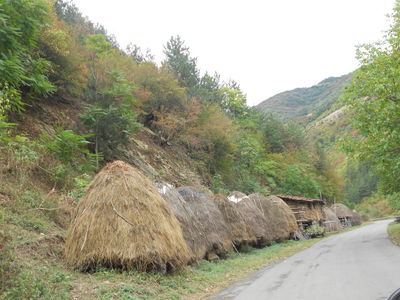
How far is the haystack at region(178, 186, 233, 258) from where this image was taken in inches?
432

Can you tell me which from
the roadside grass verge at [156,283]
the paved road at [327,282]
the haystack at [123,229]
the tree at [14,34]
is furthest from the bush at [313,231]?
the tree at [14,34]

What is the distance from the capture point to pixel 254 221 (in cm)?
1658

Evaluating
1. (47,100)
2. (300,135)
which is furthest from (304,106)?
(47,100)

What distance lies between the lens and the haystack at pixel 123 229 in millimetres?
6844

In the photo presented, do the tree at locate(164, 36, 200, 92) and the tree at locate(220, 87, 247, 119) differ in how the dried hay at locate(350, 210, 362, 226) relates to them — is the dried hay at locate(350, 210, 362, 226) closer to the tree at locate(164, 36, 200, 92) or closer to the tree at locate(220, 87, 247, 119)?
the tree at locate(220, 87, 247, 119)

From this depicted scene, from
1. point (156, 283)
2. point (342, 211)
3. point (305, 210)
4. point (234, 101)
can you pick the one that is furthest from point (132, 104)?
point (342, 211)

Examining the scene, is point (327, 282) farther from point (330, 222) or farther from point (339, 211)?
point (339, 211)

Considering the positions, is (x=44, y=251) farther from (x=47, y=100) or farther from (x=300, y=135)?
(x=300, y=135)

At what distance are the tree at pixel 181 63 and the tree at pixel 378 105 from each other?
18.0 m

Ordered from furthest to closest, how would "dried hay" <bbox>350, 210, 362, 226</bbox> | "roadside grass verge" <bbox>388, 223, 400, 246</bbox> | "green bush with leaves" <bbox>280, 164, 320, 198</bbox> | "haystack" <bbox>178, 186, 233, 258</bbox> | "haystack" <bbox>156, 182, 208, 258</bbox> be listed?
"dried hay" <bbox>350, 210, 362, 226</bbox>, "green bush with leaves" <bbox>280, 164, 320, 198</bbox>, "roadside grass verge" <bbox>388, 223, 400, 246</bbox>, "haystack" <bbox>178, 186, 233, 258</bbox>, "haystack" <bbox>156, 182, 208, 258</bbox>

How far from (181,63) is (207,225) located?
A: 22.9 metres

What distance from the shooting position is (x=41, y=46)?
13258mm

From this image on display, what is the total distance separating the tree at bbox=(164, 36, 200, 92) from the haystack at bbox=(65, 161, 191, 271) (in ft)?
76.4

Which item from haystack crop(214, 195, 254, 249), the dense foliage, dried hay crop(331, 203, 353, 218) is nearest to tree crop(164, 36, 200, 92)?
the dense foliage
